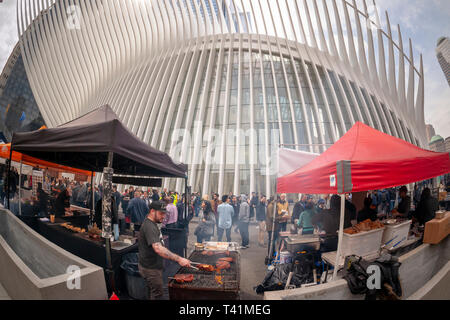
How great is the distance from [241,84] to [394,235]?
15.5 m

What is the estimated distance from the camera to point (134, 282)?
3.63 metres

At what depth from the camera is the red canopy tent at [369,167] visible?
9.59ft

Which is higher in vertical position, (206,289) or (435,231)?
(435,231)

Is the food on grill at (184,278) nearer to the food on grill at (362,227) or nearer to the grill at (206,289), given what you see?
the grill at (206,289)

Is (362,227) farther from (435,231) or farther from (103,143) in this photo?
(103,143)

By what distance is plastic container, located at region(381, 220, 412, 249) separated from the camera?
3951 millimetres

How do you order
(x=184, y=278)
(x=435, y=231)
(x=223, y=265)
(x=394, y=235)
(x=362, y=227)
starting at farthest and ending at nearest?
1. (x=394, y=235)
2. (x=362, y=227)
3. (x=435, y=231)
4. (x=223, y=265)
5. (x=184, y=278)

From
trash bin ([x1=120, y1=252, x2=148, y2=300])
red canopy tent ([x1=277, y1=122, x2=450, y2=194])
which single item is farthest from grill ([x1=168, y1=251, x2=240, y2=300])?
red canopy tent ([x1=277, y1=122, x2=450, y2=194])

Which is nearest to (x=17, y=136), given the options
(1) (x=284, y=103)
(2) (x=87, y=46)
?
(1) (x=284, y=103)

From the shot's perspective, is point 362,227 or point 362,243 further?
point 362,227

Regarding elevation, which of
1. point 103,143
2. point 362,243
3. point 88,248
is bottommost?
point 88,248

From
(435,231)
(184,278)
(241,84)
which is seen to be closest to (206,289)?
(184,278)

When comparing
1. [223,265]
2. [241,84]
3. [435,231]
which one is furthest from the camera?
[241,84]

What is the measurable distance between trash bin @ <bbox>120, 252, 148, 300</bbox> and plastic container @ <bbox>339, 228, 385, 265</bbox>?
3.45 metres
